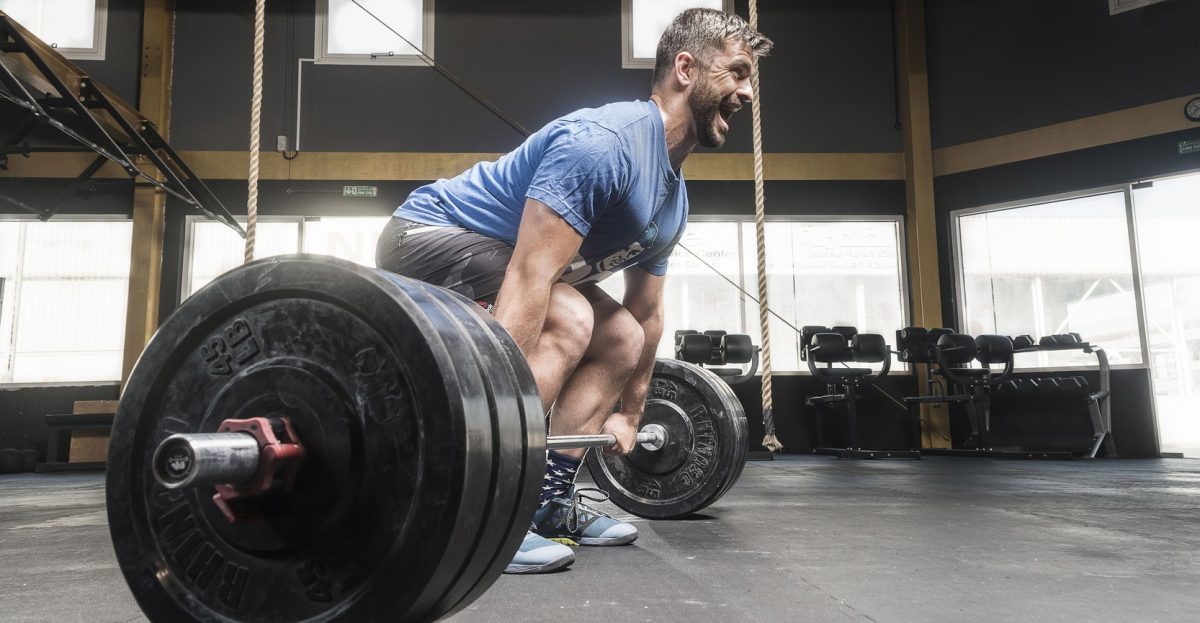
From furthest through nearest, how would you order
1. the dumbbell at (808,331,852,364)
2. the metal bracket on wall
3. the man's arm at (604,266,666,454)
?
the dumbbell at (808,331,852,364), the metal bracket on wall, the man's arm at (604,266,666,454)

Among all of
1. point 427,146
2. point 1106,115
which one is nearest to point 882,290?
point 1106,115

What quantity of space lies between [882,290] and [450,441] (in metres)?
5.73

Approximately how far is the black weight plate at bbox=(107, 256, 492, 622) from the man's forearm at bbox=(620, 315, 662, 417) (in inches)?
39.5

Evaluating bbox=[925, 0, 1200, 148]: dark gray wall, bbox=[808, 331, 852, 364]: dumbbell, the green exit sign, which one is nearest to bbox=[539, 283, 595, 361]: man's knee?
bbox=[808, 331, 852, 364]: dumbbell

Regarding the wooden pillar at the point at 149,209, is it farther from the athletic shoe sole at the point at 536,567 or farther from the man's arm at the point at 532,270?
the man's arm at the point at 532,270

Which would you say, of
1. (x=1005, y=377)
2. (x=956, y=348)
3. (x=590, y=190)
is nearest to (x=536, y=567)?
(x=590, y=190)

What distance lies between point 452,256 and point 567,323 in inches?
9.2

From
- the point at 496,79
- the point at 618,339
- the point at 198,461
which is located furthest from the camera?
the point at 496,79

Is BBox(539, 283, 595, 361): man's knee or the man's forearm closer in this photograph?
BBox(539, 283, 595, 361): man's knee

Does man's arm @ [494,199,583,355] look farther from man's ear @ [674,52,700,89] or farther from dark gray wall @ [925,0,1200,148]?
dark gray wall @ [925,0,1200,148]

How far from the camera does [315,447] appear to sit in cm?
65

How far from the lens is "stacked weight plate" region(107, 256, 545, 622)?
23.7 inches

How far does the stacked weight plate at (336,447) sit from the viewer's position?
60 centimetres

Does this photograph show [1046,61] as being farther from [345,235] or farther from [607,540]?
[607,540]
